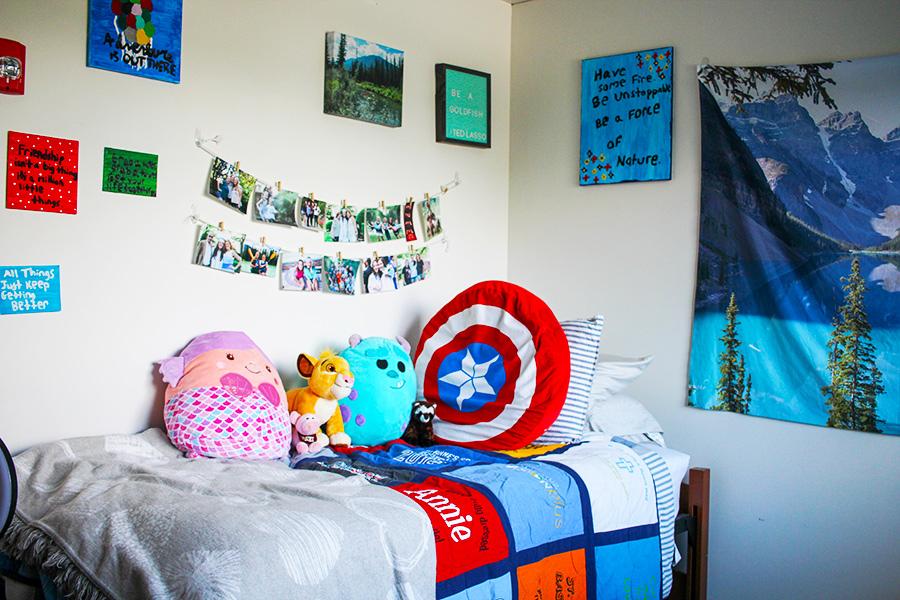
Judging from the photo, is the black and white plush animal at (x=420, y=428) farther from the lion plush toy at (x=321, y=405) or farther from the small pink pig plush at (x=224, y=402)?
the small pink pig plush at (x=224, y=402)

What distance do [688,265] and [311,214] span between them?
1.37 m

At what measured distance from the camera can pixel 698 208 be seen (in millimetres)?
3068

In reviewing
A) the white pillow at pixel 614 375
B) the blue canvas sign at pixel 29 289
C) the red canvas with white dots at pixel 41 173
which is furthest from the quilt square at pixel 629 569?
the red canvas with white dots at pixel 41 173

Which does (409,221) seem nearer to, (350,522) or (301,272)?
(301,272)

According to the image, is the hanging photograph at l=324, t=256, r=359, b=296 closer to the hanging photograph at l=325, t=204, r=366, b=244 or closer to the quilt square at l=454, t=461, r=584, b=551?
the hanging photograph at l=325, t=204, r=366, b=244

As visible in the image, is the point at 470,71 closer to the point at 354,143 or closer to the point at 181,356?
the point at 354,143

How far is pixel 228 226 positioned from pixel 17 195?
0.62 m

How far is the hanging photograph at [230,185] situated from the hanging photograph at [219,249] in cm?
9

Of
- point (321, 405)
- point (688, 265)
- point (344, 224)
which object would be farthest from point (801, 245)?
point (321, 405)

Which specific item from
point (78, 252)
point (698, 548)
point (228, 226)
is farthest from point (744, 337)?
point (78, 252)

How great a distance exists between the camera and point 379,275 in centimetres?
308

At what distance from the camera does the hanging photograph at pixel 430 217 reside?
325cm

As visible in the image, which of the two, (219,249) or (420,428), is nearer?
(219,249)

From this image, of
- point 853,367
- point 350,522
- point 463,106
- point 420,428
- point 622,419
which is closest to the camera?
point 350,522
